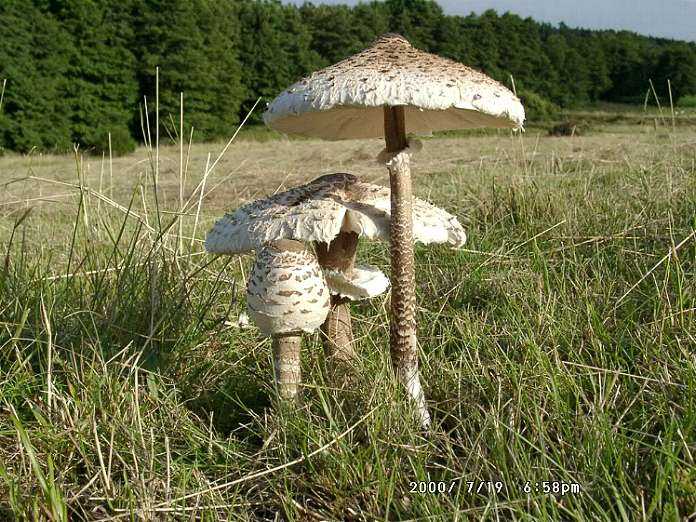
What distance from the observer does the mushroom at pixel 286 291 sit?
5.67 ft

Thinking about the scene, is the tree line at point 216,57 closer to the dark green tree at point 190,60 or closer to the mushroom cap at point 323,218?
the dark green tree at point 190,60

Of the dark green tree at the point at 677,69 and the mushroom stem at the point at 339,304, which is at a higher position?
the dark green tree at the point at 677,69

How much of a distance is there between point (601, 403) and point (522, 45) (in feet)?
170

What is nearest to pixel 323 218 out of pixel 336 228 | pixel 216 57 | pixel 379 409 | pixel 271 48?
pixel 336 228

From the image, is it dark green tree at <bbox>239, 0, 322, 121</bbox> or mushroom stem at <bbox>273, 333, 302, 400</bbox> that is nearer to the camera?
mushroom stem at <bbox>273, 333, 302, 400</bbox>

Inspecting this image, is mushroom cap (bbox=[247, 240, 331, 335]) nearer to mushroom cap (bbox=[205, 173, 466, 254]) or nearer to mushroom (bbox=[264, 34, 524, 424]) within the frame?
mushroom cap (bbox=[205, 173, 466, 254])

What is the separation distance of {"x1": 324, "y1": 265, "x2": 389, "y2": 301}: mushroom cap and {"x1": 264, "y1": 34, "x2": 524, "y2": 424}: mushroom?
210 millimetres

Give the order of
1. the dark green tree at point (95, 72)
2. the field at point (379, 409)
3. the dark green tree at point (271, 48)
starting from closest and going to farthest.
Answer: the field at point (379, 409)
the dark green tree at point (95, 72)
the dark green tree at point (271, 48)

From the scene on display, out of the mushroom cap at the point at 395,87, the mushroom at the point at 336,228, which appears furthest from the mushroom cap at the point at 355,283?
the mushroom cap at the point at 395,87

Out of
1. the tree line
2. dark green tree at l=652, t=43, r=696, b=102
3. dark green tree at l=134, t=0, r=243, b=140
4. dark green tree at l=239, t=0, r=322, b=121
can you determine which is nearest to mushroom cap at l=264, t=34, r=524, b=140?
the tree line

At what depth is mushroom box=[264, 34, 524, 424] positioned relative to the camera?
153 cm

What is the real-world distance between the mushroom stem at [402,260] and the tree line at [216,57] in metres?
13.8

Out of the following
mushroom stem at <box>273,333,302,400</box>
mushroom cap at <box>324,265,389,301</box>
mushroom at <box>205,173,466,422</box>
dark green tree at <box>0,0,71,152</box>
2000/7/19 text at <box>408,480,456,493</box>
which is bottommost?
2000/7/19 text at <box>408,480,456,493</box>

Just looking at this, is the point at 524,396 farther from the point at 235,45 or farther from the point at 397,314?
the point at 235,45
